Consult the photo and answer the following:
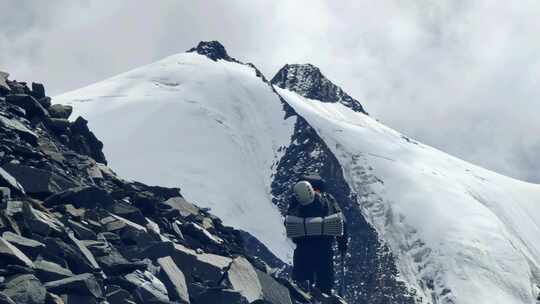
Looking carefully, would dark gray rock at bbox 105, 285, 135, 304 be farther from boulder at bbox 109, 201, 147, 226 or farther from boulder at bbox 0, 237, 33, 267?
boulder at bbox 109, 201, 147, 226

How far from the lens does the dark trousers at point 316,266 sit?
60719 millimetres

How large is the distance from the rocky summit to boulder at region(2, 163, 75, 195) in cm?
4

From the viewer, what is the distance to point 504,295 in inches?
7559

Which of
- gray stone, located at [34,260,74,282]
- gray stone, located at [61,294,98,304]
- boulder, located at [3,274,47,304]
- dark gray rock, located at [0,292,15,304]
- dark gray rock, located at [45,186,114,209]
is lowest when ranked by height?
dark gray rock, located at [0,292,15,304]

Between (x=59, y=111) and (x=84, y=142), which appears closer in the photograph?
(x=59, y=111)

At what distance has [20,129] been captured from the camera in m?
51.1

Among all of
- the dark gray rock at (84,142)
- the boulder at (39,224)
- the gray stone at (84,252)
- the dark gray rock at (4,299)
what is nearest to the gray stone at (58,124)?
the dark gray rock at (84,142)

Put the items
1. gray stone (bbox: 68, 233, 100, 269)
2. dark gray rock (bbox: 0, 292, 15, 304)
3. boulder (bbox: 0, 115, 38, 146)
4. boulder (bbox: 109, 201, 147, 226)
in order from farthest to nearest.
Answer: boulder (bbox: 0, 115, 38, 146) → boulder (bbox: 109, 201, 147, 226) → gray stone (bbox: 68, 233, 100, 269) → dark gray rock (bbox: 0, 292, 15, 304)

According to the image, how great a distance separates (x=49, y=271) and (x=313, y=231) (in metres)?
24.4

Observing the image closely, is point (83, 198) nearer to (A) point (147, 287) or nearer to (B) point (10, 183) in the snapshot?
(B) point (10, 183)

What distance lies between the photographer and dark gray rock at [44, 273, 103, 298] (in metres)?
37.2

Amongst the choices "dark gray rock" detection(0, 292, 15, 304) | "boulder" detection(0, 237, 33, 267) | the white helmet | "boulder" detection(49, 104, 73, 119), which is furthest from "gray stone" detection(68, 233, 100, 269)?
the white helmet

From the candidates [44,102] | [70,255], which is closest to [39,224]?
[70,255]

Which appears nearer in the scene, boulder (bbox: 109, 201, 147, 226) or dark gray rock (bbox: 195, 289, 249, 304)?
dark gray rock (bbox: 195, 289, 249, 304)
